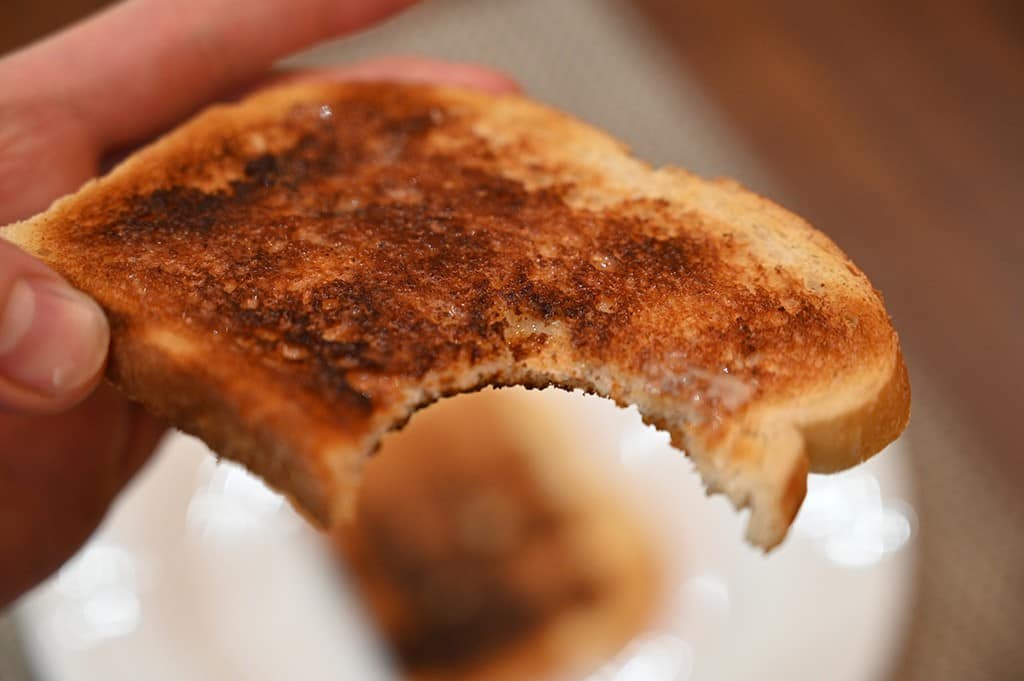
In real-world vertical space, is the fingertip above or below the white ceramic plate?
above

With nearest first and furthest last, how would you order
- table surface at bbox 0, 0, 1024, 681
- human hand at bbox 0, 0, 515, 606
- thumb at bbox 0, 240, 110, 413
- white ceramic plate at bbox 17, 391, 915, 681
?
thumb at bbox 0, 240, 110, 413
human hand at bbox 0, 0, 515, 606
white ceramic plate at bbox 17, 391, 915, 681
table surface at bbox 0, 0, 1024, 681

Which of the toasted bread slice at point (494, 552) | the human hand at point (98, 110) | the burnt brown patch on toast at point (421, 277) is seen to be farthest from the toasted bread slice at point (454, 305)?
the toasted bread slice at point (494, 552)

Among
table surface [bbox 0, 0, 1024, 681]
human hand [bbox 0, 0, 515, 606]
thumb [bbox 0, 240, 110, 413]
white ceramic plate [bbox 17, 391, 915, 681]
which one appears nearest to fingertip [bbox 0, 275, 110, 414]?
thumb [bbox 0, 240, 110, 413]

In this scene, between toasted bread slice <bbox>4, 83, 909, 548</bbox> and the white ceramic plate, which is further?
the white ceramic plate

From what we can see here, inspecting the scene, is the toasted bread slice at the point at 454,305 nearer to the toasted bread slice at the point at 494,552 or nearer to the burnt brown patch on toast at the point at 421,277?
the burnt brown patch on toast at the point at 421,277

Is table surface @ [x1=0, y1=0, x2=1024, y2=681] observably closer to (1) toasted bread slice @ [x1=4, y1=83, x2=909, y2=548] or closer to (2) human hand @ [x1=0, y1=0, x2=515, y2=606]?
(2) human hand @ [x1=0, y1=0, x2=515, y2=606]

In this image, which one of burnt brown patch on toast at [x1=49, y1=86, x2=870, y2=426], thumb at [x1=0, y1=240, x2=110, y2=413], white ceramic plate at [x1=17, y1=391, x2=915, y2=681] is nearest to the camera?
thumb at [x1=0, y1=240, x2=110, y2=413]

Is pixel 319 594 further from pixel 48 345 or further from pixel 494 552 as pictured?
pixel 48 345
